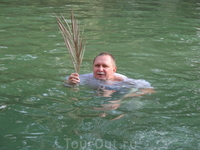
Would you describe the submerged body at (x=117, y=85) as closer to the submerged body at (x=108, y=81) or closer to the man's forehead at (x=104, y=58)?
the submerged body at (x=108, y=81)

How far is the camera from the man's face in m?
5.83

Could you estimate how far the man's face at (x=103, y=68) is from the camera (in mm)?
5832

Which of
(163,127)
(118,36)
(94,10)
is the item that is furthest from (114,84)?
(94,10)

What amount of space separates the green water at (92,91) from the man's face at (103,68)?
33 cm

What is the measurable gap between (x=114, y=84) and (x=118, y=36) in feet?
13.5

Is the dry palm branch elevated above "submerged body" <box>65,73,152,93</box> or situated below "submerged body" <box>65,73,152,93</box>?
above

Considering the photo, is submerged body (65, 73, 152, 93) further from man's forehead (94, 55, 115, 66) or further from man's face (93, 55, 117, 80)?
man's forehead (94, 55, 115, 66)

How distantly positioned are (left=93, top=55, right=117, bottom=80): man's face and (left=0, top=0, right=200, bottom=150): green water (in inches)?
12.8

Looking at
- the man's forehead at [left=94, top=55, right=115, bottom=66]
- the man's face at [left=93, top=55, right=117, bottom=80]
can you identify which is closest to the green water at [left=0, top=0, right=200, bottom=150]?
the man's face at [left=93, top=55, right=117, bottom=80]

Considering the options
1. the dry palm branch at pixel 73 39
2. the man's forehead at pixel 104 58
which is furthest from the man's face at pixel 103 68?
the dry palm branch at pixel 73 39

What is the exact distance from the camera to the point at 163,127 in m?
4.20

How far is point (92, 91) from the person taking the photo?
5645 millimetres

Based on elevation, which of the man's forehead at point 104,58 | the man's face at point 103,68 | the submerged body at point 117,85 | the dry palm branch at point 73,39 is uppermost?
the dry palm branch at point 73,39

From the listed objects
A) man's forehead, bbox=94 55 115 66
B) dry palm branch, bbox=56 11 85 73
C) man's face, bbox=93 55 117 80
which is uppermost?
dry palm branch, bbox=56 11 85 73
